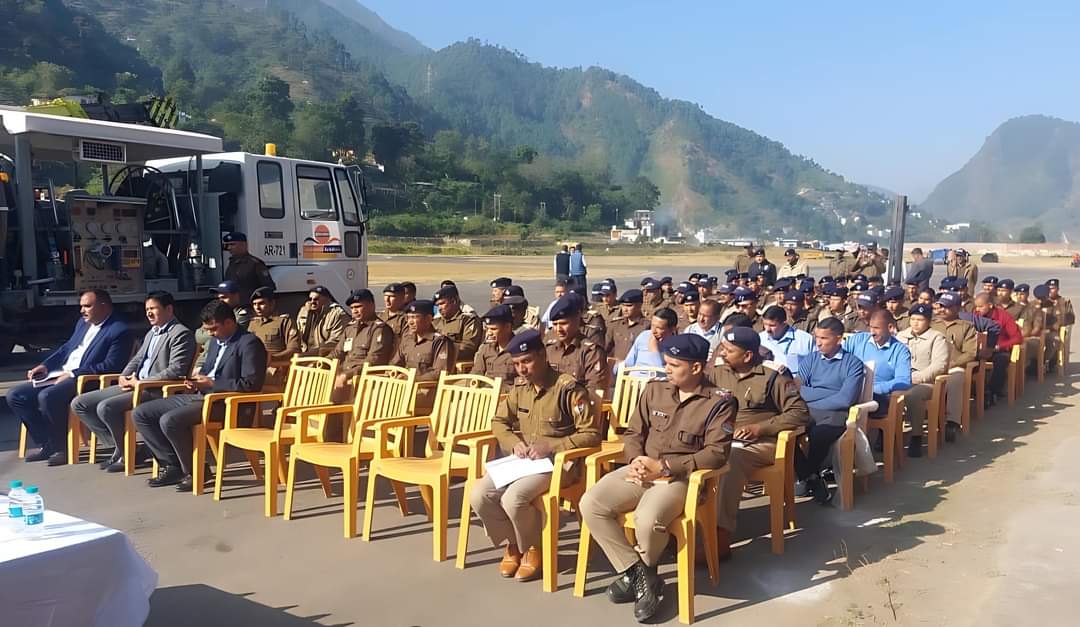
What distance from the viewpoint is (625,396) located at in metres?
5.96

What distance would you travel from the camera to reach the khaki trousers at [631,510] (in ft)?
13.2

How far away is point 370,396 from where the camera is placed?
593 centimetres

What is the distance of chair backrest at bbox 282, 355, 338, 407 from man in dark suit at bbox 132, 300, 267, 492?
213 millimetres

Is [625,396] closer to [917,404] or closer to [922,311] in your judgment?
[917,404]

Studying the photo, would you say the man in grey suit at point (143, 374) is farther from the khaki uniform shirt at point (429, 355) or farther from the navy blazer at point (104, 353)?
the khaki uniform shirt at point (429, 355)

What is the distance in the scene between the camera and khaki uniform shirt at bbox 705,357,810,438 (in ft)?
16.5

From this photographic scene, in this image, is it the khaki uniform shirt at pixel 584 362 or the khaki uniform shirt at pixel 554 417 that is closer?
the khaki uniform shirt at pixel 554 417

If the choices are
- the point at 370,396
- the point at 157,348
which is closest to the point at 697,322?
the point at 370,396

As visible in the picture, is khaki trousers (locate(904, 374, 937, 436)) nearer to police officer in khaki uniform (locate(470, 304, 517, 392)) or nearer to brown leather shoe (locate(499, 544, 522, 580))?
police officer in khaki uniform (locate(470, 304, 517, 392))

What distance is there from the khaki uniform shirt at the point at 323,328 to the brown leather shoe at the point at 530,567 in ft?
13.4

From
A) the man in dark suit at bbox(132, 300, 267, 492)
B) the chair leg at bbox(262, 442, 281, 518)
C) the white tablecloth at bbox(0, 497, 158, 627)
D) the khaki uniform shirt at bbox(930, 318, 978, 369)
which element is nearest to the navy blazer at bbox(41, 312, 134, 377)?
the man in dark suit at bbox(132, 300, 267, 492)

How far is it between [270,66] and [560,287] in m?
174

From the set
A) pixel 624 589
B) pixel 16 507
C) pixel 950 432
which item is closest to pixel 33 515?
pixel 16 507

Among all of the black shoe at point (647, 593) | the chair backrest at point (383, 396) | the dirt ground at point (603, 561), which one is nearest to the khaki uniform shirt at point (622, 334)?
the dirt ground at point (603, 561)
